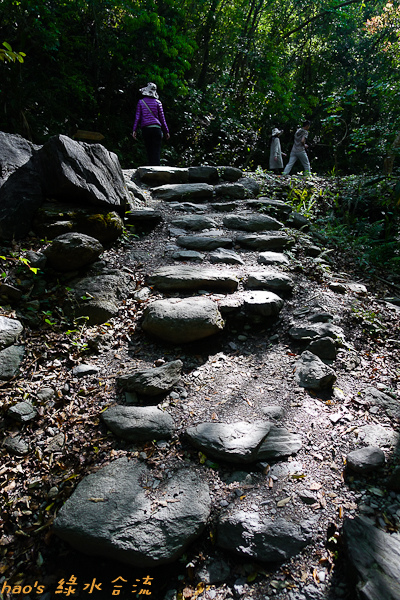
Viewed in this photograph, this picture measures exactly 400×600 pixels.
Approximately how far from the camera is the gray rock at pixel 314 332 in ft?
9.43

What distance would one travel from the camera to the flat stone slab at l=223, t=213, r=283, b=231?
4.76 meters

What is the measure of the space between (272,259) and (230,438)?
2442 mm

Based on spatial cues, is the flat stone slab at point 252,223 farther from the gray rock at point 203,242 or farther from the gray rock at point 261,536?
the gray rock at point 261,536

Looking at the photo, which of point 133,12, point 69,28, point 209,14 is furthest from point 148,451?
point 209,14

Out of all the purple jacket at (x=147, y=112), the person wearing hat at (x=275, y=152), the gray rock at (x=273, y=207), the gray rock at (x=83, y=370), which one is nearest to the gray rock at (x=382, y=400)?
the gray rock at (x=83, y=370)

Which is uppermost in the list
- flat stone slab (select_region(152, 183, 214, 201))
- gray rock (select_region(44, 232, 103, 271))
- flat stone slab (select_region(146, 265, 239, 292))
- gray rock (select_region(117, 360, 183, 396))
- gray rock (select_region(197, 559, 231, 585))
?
flat stone slab (select_region(152, 183, 214, 201))

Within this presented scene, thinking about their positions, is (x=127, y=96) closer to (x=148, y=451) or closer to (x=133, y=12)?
(x=133, y=12)

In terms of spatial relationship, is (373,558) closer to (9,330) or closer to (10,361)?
(10,361)

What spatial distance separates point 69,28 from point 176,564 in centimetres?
1164

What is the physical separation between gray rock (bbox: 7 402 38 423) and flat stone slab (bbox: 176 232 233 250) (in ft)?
8.26

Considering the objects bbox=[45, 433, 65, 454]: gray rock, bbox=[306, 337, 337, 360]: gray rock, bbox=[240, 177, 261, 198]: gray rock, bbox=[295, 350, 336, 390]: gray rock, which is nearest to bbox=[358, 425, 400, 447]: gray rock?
bbox=[295, 350, 336, 390]: gray rock

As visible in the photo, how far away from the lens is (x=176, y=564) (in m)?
1.58

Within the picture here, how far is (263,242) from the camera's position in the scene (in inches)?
171

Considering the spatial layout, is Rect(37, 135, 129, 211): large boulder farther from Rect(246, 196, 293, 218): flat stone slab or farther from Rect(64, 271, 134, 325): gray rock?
Rect(246, 196, 293, 218): flat stone slab
